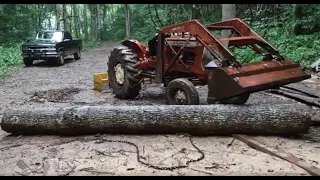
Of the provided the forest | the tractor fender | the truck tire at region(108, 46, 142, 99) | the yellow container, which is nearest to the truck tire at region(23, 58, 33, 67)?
the forest

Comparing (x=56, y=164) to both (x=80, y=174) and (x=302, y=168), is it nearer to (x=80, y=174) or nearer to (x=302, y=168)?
(x=80, y=174)

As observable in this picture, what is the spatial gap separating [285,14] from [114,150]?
15894 mm

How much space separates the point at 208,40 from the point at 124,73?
102 inches

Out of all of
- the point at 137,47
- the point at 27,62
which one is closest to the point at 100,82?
the point at 137,47

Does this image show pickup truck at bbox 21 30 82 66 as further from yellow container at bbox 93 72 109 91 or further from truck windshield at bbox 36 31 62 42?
yellow container at bbox 93 72 109 91

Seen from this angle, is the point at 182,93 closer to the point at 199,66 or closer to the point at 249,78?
the point at 199,66

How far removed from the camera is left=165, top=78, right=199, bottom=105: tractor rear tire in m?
6.69

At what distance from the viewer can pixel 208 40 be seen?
6504 mm

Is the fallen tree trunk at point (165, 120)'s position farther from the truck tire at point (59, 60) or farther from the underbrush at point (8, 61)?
the truck tire at point (59, 60)

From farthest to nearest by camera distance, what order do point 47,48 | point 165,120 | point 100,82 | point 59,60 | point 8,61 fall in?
point 8,61, point 59,60, point 47,48, point 100,82, point 165,120

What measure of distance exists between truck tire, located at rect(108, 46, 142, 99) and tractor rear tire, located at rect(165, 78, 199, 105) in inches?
54.3
